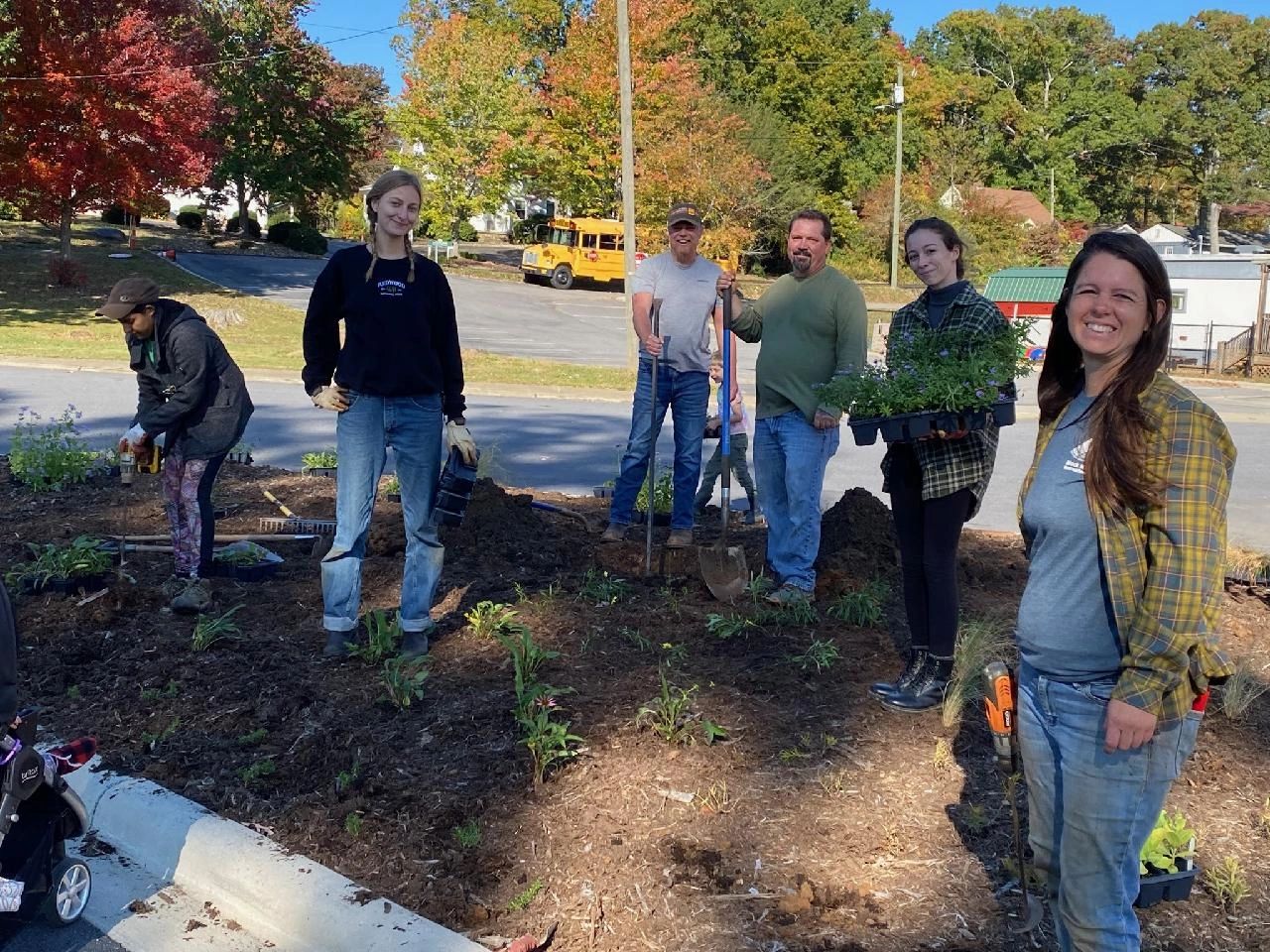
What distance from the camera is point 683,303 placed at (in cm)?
653

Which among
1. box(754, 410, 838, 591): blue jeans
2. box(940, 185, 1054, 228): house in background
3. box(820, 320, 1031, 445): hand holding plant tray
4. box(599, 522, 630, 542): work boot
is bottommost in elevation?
box(599, 522, 630, 542): work boot

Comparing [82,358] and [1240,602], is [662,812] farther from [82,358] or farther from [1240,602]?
[82,358]

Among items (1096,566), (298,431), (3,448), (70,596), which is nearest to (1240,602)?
(1096,566)

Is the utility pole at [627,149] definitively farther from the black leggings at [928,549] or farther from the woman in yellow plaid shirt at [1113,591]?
the woman in yellow plaid shirt at [1113,591]

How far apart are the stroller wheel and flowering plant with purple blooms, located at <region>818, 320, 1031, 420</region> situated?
296 centimetres

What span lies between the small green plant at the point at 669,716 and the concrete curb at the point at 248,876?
46.4 inches

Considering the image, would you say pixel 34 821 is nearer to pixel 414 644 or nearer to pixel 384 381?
pixel 414 644

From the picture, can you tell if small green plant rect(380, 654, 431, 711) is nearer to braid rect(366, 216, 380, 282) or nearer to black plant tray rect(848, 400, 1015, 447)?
braid rect(366, 216, 380, 282)

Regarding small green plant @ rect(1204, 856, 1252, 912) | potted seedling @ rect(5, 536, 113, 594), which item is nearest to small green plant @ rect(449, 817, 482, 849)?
small green plant @ rect(1204, 856, 1252, 912)

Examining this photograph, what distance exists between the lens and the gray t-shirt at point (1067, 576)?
2.39 meters

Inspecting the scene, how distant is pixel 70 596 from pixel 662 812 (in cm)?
331

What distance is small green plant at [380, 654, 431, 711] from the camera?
443 cm

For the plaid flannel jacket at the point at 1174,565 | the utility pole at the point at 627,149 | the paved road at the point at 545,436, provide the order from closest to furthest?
the plaid flannel jacket at the point at 1174,565 < the paved road at the point at 545,436 < the utility pole at the point at 627,149

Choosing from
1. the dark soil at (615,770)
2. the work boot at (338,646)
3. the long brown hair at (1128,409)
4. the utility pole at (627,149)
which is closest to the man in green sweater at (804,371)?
the dark soil at (615,770)
